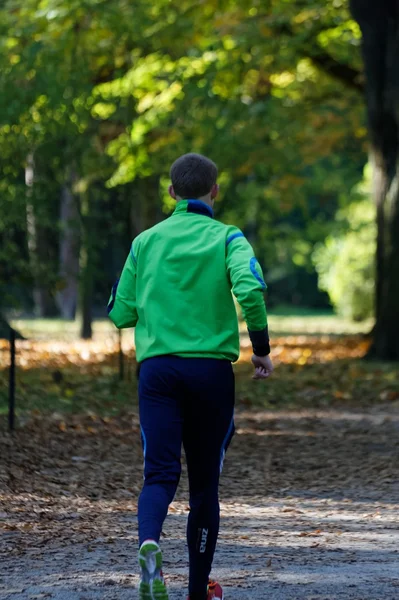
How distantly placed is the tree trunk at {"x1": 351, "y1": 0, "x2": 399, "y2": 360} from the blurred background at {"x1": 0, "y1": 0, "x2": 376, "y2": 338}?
1013mm

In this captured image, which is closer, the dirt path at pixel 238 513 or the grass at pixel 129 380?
the dirt path at pixel 238 513

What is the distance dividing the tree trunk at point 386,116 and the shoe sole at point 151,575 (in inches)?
537

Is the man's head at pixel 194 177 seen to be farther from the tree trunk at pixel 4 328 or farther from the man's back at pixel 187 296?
the tree trunk at pixel 4 328

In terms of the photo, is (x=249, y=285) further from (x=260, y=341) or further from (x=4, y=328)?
(x=4, y=328)

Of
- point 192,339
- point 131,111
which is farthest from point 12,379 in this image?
point 131,111

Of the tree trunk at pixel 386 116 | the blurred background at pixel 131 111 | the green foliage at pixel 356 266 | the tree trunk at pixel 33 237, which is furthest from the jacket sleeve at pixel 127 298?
the green foliage at pixel 356 266

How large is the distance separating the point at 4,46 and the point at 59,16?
3014mm

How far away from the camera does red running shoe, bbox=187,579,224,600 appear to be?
455 centimetres

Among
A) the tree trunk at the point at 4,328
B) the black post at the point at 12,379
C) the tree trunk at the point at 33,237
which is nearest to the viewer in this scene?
the black post at the point at 12,379

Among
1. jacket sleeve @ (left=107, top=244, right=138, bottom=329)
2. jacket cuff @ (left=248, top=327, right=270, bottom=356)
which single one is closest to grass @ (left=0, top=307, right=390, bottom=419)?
jacket sleeve @ (left=107, top=244, right=138, bottom=329)

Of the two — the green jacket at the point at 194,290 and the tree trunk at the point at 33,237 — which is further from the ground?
the green jacket at the point at 194,290

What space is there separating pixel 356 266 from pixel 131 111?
23568 millimetres

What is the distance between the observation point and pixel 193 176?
15.1ft

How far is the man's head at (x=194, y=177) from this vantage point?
460cm
